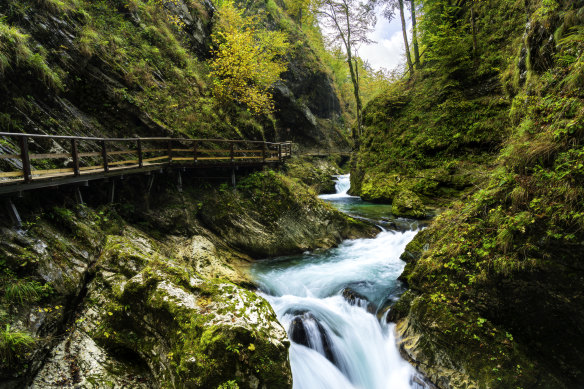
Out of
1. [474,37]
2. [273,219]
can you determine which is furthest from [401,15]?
[273,219]

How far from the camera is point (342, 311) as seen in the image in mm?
7160

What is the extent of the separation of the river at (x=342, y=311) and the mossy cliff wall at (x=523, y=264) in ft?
1.99

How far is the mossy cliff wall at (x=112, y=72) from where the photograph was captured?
7023 mm

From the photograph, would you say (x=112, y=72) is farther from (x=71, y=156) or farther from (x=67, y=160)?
(x=71, y=156)

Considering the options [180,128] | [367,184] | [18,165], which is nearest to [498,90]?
[367,184]

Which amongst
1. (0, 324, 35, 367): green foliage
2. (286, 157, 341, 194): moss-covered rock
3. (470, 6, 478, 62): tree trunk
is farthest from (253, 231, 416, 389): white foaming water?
(470, 6, 478, 62): tree trunk

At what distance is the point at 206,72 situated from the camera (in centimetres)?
1530

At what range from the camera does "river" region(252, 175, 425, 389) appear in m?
5.65

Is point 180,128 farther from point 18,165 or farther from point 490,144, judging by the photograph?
point 490,144

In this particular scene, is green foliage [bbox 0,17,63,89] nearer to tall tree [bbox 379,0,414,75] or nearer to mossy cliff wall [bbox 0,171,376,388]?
mossy cliff wall [bbox 0,171,376,388]

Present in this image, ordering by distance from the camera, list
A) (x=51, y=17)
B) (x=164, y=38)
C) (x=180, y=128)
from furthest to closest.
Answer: (x=164, y=38) < (x=180, y=128) < (x=51, y=17)

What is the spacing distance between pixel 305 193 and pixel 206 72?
9.73 meters

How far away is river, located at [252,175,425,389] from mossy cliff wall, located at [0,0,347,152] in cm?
739

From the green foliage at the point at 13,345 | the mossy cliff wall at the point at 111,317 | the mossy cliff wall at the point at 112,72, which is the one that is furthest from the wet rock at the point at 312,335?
the mossy cliff wall at the point at 112,72
